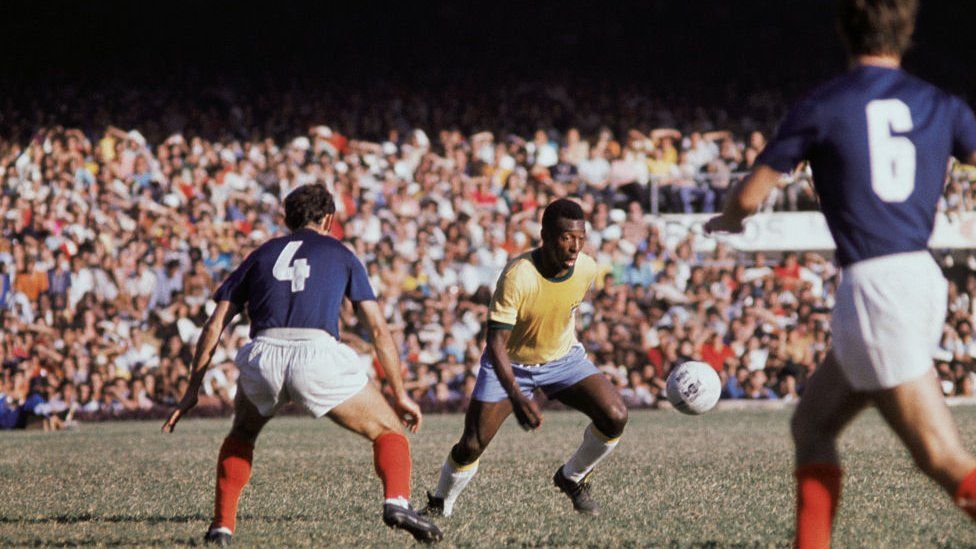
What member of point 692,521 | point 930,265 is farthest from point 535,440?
point 930,265

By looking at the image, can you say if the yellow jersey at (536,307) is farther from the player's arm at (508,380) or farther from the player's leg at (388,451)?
the player's leg at (388,451)

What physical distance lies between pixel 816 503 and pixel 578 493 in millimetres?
3707

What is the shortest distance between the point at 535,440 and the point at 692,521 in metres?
7.46

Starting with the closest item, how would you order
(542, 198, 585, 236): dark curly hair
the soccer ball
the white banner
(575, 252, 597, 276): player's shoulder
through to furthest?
(542, 198, 585, 236): dark curly hair
(575, 252, 597, 276): player's shoulder
the soccer ball
the white banner

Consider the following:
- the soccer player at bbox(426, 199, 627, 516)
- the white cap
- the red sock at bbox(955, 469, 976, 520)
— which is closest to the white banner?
the white cap

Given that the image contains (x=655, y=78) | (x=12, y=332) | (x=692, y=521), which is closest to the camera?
(x=692, y=521)

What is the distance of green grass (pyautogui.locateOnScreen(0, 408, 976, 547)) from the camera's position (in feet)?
23.4

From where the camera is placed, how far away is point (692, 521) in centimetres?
754

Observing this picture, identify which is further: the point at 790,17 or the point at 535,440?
the point at 790,17

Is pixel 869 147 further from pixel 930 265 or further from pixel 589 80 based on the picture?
pixel 589 80

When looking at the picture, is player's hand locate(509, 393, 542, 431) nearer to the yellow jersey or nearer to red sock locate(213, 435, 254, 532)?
the yellow jersey

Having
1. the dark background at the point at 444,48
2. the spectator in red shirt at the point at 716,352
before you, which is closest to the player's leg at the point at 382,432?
the spectator in red shirt at the point at 716,352

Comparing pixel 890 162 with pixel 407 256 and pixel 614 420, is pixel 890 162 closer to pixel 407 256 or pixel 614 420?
pixel 614 420

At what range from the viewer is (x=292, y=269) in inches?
267
